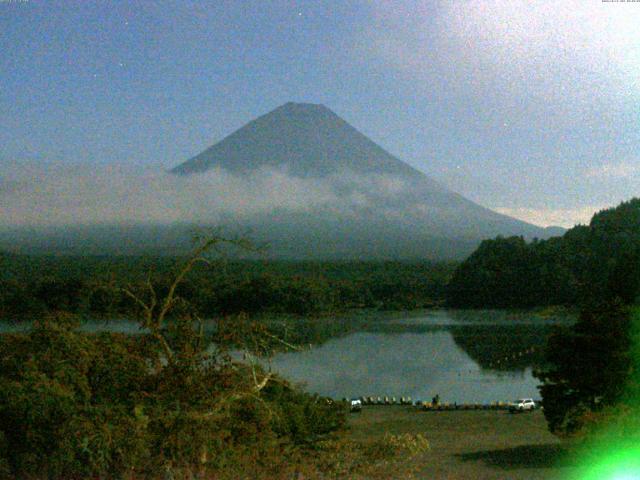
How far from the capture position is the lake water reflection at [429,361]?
917 inches

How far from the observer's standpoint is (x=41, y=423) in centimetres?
406

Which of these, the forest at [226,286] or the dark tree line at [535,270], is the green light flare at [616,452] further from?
the dark tree line at [535,270]

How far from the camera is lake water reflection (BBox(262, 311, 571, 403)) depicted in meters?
23.3

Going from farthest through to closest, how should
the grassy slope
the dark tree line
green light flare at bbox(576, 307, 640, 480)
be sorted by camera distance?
the dark tree line, the grassy slope, green light flare at bbox(576, 307, 640, 480)

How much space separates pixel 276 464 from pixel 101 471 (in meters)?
0.89

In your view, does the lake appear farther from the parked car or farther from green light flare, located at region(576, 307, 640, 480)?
green light flare, located at region(576, 307, 640, 480)

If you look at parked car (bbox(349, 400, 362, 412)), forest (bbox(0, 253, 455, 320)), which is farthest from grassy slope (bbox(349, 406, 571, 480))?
forest (bbox(0, 253, 455, 320))

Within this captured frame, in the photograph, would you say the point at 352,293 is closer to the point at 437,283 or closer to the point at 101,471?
the point at 437,283

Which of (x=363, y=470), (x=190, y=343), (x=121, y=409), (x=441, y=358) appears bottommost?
(x=441, y=358)

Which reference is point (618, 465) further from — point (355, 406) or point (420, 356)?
point (420, 356)

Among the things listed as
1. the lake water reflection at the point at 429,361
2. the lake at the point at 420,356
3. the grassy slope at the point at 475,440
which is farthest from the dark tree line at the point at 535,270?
the grassy slope at the point at 475,440

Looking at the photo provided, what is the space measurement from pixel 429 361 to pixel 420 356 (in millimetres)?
1354

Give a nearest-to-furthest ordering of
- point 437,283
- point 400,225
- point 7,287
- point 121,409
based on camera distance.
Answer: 1. point 121,409
2. point 7,287
3. point 437,283
4. point 400,225

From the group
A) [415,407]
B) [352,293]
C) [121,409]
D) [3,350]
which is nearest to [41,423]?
[121,409]
